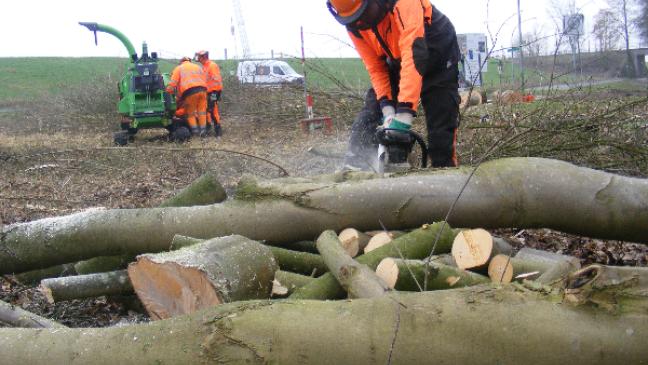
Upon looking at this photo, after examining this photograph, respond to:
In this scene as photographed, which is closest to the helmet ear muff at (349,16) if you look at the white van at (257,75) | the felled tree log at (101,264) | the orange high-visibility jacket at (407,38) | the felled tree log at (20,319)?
the orange high-visibility jacket at (407,38)

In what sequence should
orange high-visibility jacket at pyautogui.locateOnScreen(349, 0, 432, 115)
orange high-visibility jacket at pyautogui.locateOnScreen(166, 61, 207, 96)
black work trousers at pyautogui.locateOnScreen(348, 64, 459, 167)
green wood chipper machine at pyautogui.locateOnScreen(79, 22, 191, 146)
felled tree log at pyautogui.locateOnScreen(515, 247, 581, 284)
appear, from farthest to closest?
orange high-visibility jacket at pyautogui.locateOnScreen(166, 61, 207, 96) < green wood chipper machine at pyautogui.locateOnScreen(79, 22, 191, 146) < black work trousers at pyautogui.locateOnScreen(348, 64, 459, 167) < orange high-visibility jacket at pyautogui.locateOnScreen(349, 0, 432, 115) < felled tree log at pyautogui.locateOnScreen(515, 247, 581, 284)

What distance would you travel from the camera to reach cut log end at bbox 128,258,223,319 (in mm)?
2500

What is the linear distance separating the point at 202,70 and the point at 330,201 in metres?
9.43

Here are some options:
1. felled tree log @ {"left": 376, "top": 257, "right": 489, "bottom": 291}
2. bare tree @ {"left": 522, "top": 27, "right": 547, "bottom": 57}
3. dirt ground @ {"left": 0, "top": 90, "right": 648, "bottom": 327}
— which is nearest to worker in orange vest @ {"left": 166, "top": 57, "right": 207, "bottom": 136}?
dirt ground @ {"left": 0, "top": 90, "right": 648, "bottom": 327}

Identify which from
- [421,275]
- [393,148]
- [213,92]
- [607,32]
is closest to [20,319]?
[421,275]

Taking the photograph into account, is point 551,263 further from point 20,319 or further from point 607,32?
point 607,32

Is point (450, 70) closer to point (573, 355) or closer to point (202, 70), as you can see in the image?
point (573, 355)

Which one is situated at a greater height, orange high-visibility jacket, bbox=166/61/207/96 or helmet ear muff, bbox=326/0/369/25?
orange high-visibility jacket, bbox=166/61/207/96

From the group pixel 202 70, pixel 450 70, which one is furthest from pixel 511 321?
pixel 202 70

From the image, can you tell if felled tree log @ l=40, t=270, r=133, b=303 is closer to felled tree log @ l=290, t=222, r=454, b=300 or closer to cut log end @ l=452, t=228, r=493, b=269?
felled tree log @ l=290, t=222, r=454, b=300

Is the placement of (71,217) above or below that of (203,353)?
above

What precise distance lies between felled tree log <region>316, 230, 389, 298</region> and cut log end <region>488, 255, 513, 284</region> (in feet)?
2.00

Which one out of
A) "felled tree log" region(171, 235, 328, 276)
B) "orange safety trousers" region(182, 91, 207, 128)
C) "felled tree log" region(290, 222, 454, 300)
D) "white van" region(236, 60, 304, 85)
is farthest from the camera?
"white van" region(236, 60, 304, 85)

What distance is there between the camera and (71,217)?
10.5ft
